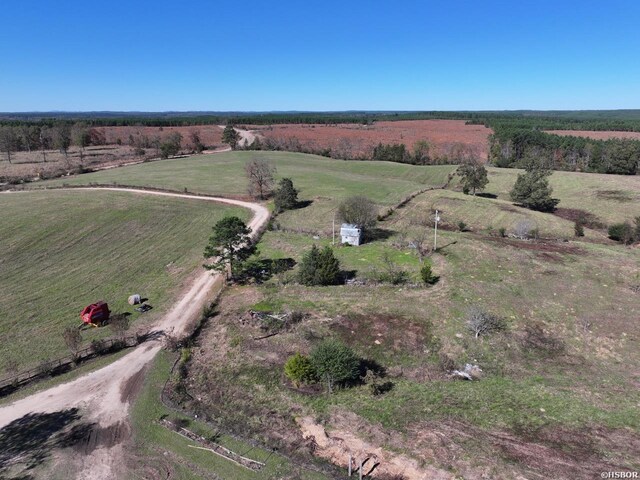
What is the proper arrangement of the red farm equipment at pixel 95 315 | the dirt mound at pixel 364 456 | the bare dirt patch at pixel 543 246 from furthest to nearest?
the bare dirt patch at pixel 543 246 → the red farm equipment at pixel 95 315 → the dirt mound at pixel 364 456

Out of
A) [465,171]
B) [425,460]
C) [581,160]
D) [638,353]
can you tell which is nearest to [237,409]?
[425,460]

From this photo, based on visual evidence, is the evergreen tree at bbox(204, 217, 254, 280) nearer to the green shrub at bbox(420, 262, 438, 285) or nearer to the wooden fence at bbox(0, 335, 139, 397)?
the wooden fence at bbox(0, 335, 139, 397)

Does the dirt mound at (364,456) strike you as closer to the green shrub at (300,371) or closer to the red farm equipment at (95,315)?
the green shrub at (300,371)

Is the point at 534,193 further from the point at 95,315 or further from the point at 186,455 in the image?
the point at 186,455

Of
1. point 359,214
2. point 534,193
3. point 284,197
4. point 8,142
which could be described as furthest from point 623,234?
point 8,142

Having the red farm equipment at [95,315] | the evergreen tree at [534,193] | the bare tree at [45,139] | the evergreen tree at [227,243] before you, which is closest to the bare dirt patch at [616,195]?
the evergreen tree at [534,193]

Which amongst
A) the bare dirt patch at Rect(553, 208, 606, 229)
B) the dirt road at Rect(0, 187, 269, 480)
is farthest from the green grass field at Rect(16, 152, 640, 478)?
the bare dirt patch at Rect(553, 208, 606, 229)
